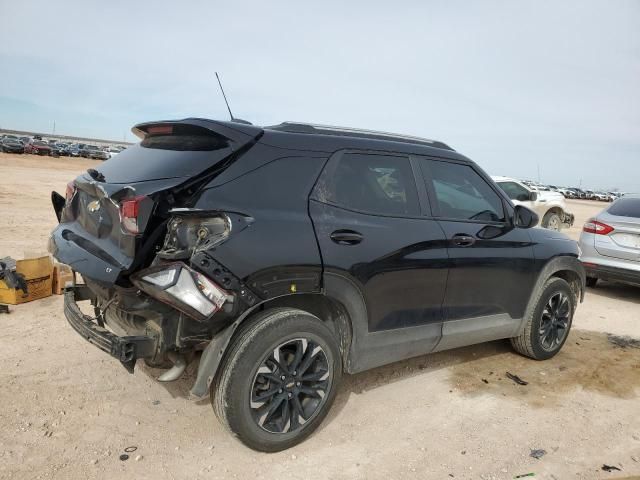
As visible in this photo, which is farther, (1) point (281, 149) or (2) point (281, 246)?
(1) point (281, 149)

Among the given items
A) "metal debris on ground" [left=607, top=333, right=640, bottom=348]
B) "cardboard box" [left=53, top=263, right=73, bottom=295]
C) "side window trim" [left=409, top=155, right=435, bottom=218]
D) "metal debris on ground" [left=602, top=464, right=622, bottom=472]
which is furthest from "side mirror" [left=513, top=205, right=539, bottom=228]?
"cardboard box" [left=53, top=263, right=73, bottom=295]

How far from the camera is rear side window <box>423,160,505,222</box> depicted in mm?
3711

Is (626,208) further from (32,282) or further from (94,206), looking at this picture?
(32,282)

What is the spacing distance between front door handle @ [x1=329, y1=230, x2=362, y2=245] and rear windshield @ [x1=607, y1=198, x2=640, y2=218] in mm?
6030

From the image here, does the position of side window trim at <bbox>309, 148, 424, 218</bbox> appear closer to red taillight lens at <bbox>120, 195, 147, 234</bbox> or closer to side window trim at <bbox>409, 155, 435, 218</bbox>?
side window trim at <bbox>409, 155, 435, 218</bbox>

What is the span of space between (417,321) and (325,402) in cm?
89

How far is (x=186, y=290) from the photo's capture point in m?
2.50

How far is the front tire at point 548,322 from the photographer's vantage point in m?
4.45

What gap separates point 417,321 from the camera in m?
3.50

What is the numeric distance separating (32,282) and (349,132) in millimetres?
3775

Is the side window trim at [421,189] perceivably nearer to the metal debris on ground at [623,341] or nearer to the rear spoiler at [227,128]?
the rear spoiler at [227,128]

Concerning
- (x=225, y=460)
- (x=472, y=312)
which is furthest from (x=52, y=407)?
(x=472, y=312)

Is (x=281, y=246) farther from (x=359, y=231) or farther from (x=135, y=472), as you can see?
(x=135, y=472)

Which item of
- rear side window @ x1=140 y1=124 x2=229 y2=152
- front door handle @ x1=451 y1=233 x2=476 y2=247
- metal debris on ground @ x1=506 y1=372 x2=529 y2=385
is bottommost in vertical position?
metal debris on ground @ x1=506 y1=372 x2=529 y2=385
